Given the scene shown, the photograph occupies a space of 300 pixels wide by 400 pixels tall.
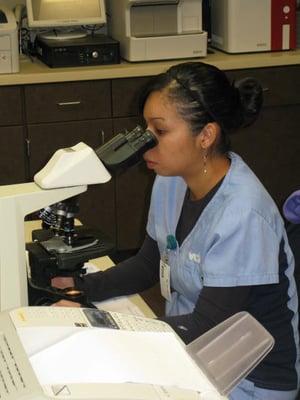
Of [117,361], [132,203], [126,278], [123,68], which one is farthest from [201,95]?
[132,203]

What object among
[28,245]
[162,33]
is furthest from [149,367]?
[162,33]

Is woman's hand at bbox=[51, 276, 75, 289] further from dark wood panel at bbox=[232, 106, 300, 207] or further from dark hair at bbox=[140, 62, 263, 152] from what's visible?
dark wood panel at bbox=[232, 106, 300, 207]

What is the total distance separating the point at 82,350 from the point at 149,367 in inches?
3.7

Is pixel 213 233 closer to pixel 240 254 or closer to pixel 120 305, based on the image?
pixel 240 254

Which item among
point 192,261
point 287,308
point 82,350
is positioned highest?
point 82,350

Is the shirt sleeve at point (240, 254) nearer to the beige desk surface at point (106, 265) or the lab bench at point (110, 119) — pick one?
the beige desk surface at point (106, 265)

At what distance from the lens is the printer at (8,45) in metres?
3.13

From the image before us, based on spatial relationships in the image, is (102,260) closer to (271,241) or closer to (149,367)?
(271,241)

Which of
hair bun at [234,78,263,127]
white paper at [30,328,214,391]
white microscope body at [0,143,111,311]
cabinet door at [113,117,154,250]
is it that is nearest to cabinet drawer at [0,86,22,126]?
cabinet door at [113,117,154,250]

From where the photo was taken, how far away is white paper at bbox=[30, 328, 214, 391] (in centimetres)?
96

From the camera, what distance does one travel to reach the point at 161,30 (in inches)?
133

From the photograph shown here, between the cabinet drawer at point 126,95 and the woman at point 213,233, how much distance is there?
1600 mm

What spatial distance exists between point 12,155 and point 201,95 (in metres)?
1.81

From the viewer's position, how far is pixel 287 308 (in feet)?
5.40
